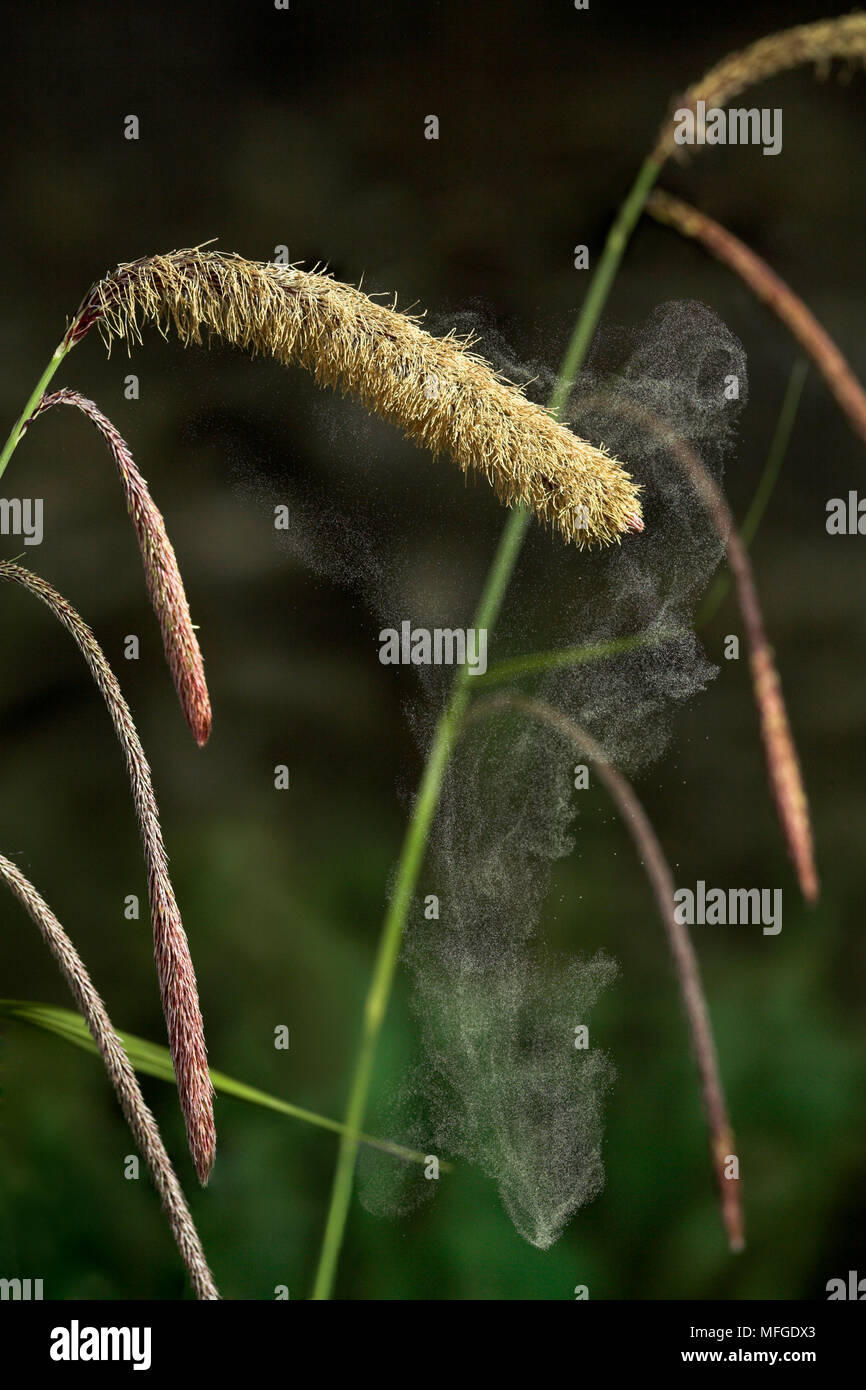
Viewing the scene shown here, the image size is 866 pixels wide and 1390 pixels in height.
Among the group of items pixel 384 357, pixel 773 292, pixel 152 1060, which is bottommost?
pixel 152 1060

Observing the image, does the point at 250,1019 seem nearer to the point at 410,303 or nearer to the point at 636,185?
the point at 410,303

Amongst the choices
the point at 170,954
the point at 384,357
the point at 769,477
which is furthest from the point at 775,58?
the point at 170,954

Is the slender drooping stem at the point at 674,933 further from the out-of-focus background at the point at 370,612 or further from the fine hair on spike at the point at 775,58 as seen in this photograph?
the fine hair on spike at the point at 775,58

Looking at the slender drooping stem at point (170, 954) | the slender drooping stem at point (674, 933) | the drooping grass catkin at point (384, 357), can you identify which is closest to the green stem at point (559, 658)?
the slender drooping stem at point (674, 933)

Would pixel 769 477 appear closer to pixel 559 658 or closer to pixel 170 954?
pixel 559 658

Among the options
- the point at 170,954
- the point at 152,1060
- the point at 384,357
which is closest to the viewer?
the point at 170,954
